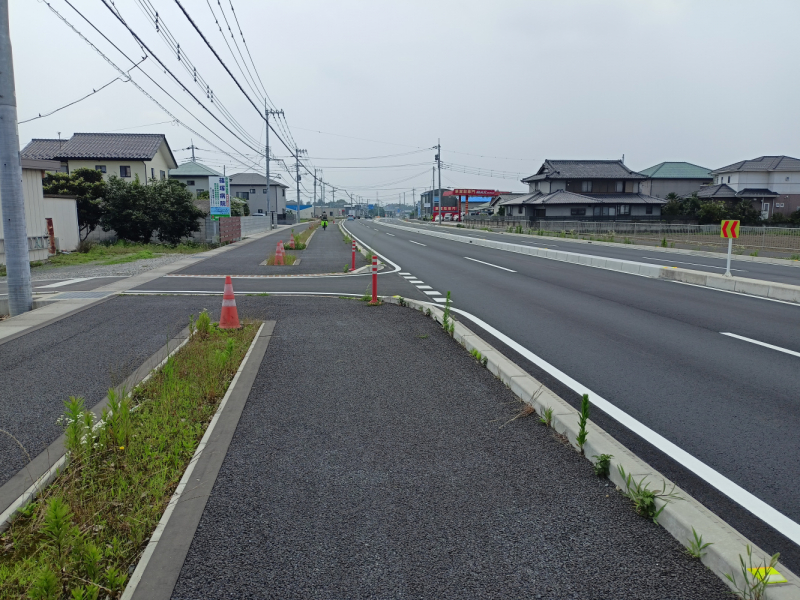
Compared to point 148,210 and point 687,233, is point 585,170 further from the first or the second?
point 148,210

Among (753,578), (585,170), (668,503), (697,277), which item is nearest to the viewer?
(753,578)

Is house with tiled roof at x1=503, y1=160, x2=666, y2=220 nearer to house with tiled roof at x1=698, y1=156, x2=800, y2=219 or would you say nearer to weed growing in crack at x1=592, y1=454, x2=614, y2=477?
house with tiled roof at x1=698, y1=156, x2=800, y2=219

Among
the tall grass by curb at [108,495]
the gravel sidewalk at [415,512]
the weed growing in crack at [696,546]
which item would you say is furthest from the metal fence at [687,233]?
the tall grass by curb at [108,495]

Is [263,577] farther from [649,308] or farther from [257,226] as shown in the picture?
[257,226]

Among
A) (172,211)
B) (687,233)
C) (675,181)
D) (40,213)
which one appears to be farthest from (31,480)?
(675,181)

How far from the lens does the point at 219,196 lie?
30.2m

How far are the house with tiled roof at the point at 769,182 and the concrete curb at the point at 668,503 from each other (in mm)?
67221

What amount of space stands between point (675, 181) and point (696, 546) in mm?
77893

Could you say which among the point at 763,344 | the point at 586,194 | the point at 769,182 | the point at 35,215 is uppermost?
the point at 769,182

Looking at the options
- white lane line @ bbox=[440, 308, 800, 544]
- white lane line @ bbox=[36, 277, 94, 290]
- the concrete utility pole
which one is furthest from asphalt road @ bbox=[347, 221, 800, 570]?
white lane line @ bbox=[36, 277, 94, 290]

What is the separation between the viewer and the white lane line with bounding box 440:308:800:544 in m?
3.41

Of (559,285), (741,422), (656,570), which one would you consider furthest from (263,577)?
(559,285)

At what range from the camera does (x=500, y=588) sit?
2846mm

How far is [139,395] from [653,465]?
4678 millimetres
